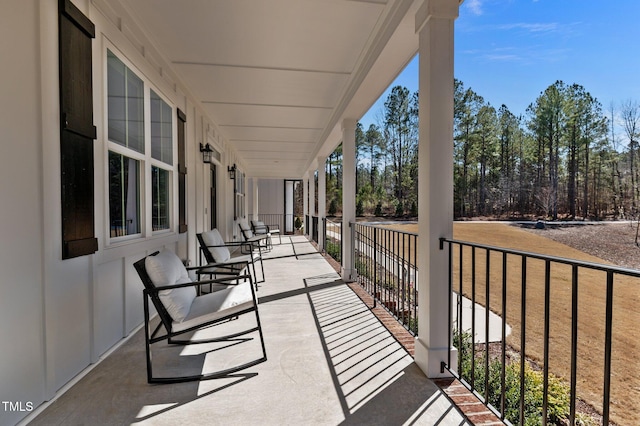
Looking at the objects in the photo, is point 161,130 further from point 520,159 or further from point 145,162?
point 520,159

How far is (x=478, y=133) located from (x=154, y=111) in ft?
74.4

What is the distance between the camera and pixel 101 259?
7.02 feet

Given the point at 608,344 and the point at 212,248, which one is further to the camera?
the point at 212,248

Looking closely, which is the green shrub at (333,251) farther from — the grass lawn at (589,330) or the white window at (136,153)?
the white window at (136,153)

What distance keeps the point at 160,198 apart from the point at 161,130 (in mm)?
714

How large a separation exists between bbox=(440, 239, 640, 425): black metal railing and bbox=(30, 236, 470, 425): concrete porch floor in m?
0.40

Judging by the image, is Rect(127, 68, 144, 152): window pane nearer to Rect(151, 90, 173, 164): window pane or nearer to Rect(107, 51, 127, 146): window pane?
Rect(107, 51, 127, 146): window pane

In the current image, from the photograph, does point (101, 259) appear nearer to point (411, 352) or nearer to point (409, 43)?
point (411, 352)

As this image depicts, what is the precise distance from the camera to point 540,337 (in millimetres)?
6320

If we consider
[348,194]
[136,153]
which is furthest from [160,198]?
[348,194]

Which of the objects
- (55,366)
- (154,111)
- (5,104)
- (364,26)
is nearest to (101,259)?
(55,366)

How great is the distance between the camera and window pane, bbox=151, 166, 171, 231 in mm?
3068

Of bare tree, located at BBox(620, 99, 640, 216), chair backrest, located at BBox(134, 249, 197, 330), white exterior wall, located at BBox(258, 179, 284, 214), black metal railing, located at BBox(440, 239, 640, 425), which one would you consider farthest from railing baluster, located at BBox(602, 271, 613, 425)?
white exterior wall, located at BBox(258, 179, 284, 214)

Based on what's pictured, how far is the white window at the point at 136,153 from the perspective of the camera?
7.75ft
